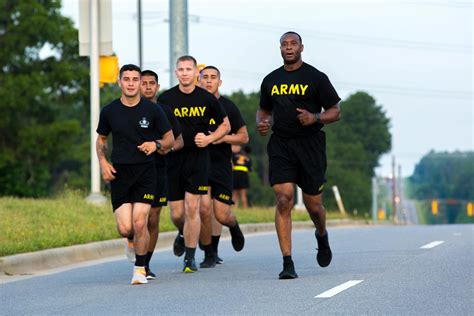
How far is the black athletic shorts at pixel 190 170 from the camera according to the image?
→ 14.0 m

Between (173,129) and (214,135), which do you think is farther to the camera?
(214,135)

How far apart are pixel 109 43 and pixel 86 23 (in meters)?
0.71

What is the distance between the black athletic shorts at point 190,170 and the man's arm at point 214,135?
0.32 m

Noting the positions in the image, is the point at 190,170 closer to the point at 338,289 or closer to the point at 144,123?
the point at 144,123

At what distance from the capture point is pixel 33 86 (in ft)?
201

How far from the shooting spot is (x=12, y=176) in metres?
62.5

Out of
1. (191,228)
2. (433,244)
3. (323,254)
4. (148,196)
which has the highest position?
(148,196)

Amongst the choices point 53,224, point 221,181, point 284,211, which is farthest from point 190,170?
point 53,224

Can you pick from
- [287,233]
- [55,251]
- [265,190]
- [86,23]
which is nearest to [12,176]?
[86,23]

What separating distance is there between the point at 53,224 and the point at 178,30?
6.19 meters

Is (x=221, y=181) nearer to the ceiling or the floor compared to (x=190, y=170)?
nearer to the floor

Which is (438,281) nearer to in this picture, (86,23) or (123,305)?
(123,305)

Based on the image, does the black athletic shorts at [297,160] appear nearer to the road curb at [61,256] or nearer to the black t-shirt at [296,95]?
the black t-shirt at [296,95]

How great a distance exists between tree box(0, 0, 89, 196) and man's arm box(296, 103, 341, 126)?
4905cm
